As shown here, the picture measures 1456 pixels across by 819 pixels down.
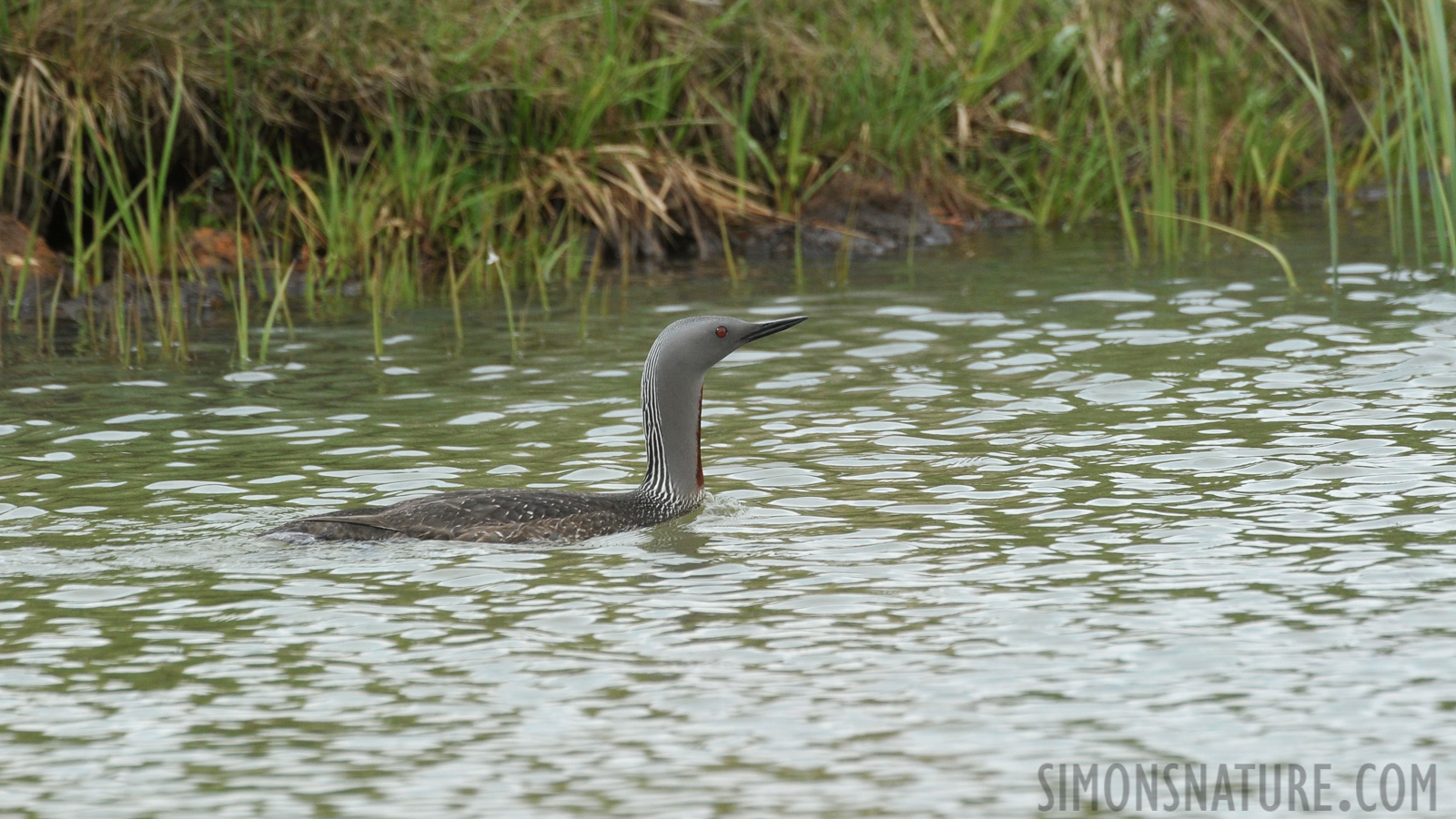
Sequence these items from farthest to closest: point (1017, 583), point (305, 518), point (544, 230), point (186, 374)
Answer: point (544, 230)
point (186, 374)
point (305, 518)
point (1017, 583)

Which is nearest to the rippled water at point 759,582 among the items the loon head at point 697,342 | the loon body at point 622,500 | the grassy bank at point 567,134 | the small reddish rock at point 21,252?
the loon body at point 622,500

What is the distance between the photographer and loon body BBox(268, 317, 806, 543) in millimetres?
6707

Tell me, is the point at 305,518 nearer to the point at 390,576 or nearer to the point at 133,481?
the point at 390,576

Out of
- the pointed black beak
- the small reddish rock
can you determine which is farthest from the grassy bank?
the pointed black beak

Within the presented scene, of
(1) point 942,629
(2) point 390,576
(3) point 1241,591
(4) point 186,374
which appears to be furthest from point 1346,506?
(4) point 186,374

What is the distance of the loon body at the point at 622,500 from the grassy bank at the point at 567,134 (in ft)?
12.8

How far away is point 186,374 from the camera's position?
10453mm

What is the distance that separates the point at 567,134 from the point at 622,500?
717 centimetres

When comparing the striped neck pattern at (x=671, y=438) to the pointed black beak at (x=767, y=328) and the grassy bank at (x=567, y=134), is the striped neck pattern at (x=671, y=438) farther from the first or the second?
the grassy bank at (x=567, y=134)

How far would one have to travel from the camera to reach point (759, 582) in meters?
6.26

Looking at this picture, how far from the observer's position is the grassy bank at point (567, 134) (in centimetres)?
1256

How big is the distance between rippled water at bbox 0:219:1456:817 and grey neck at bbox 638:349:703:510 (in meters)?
0.15

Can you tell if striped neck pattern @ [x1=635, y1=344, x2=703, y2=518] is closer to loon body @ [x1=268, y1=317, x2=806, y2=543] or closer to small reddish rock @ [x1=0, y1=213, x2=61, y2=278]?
loon body @ [x1=268, y1=317, x2=806, y2=543]

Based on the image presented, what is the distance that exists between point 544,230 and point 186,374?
13.5 feet
